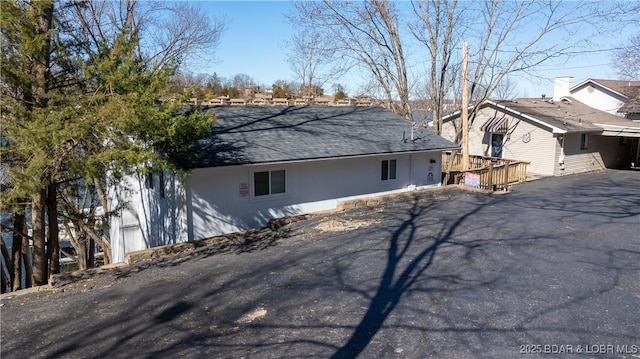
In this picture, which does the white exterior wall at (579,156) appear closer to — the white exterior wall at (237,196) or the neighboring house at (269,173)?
the neighboring house at (269,173)

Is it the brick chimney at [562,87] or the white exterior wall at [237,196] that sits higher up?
the brick chimney at [562,87]

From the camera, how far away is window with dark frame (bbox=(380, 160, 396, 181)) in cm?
1545

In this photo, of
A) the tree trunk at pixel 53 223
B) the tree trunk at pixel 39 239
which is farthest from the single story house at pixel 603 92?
the tree trunk at pixel 39 239

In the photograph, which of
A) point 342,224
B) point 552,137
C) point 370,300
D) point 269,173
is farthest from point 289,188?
point 552,137

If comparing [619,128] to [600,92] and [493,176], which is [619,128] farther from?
[600,92]

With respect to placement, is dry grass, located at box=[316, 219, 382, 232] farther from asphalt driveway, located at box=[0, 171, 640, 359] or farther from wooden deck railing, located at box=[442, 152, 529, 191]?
wooden deck railing, located at box=[442, 152, 529, 191]

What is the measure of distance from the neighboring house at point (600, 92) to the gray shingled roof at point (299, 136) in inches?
794

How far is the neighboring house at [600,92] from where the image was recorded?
99.3 ft

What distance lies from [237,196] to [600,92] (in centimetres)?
3212

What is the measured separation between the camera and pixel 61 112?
287 inches

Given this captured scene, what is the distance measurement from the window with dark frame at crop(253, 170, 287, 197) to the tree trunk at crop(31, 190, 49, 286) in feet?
17.0

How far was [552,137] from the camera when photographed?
21766 mm

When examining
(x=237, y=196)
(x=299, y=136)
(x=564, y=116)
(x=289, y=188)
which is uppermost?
(x=564, y=116)

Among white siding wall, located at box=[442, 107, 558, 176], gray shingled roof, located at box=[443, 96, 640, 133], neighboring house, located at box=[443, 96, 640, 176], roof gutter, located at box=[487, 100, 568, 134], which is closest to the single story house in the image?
gray shingled roof, located at box=[443, 96, 640, 133]
